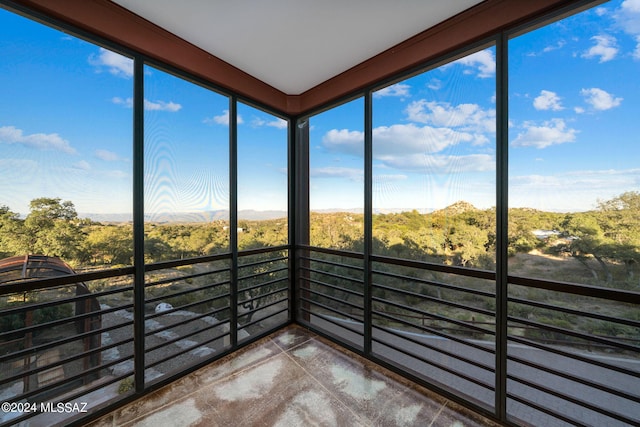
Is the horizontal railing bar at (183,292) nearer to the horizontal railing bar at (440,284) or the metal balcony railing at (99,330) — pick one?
the metal balcony railing at (99,330)

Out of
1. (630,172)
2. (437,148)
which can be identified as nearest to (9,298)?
(437,148)

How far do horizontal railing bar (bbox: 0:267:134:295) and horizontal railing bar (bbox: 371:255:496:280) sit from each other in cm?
198

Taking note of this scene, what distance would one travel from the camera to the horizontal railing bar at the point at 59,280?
143 cm

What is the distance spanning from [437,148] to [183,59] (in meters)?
2.17

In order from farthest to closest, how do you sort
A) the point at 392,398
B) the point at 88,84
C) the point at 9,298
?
the point at 392,398
the point at 88,84
the point at 9,298

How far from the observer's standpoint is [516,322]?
1609mm

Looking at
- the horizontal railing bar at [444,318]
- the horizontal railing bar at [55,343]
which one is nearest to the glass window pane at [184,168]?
the horizontal railing bar at [55,343]

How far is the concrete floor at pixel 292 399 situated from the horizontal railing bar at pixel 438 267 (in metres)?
0.91

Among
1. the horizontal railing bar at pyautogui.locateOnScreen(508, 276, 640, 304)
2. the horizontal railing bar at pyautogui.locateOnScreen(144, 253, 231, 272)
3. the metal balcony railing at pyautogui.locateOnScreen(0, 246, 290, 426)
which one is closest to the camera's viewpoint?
the horizontal railing bar at pyautogui.locateOnScreen(508, 276, 640, 304)

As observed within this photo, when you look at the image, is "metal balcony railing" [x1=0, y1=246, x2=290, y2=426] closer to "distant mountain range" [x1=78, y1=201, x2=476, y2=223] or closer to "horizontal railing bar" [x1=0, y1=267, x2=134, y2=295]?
"horizontal railing bar" [x1=0, y1=267, x2=134, y2=295]

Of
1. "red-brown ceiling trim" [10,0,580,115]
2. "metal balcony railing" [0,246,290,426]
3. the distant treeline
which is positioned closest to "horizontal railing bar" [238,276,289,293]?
"metal balcony railing" [0,246,290,426]

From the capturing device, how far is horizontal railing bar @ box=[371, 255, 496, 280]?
68.9 inches

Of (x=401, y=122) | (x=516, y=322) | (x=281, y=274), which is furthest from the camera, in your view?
(x=281, y=274)

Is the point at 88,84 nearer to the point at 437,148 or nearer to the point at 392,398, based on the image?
the point at 437,148
